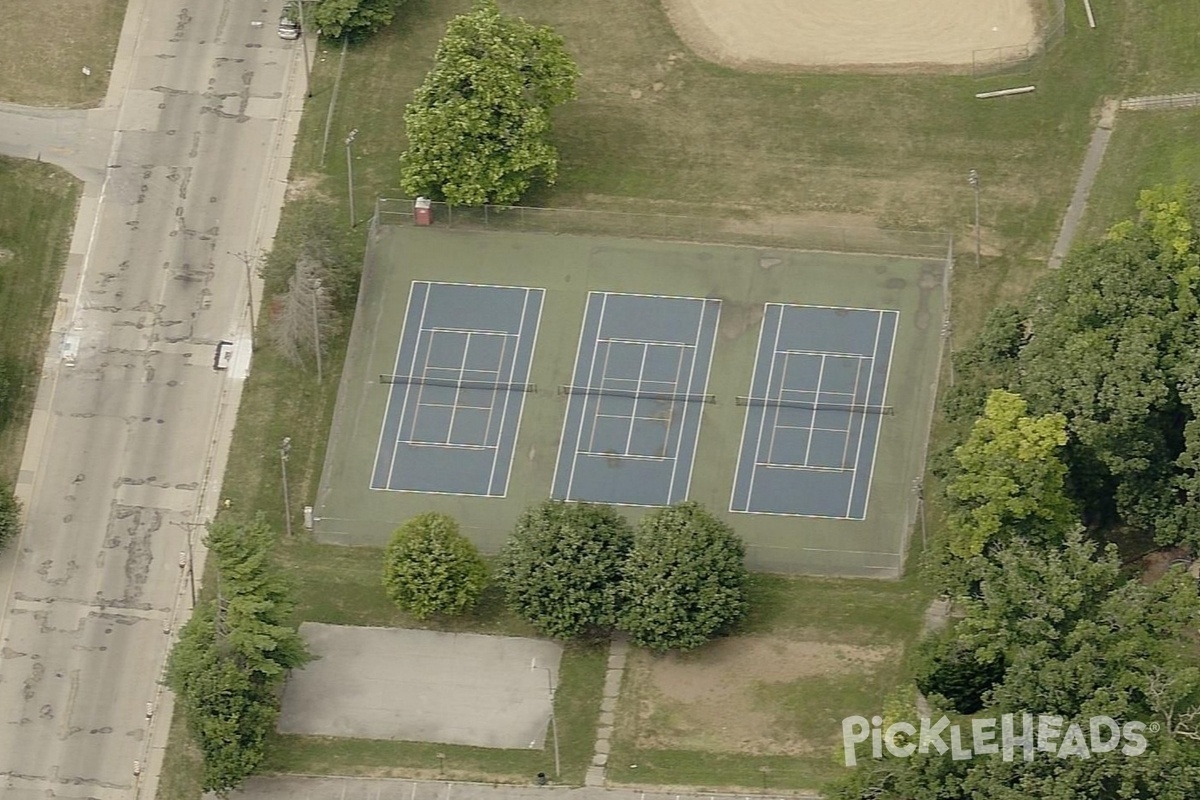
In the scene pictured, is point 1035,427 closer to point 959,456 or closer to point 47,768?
point 959,456

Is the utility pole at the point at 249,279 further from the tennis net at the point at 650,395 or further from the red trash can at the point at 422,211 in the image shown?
the tennis net at the point at 650,395

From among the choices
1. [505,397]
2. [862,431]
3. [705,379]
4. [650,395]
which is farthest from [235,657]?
[862,431]

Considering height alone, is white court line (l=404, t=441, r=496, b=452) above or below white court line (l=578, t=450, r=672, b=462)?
below

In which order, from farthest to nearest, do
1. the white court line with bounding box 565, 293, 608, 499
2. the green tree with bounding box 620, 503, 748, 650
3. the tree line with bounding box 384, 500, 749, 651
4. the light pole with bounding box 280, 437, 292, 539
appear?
1. the white court line with bounding box 565, 293, 608, 499
2. the light pole with bounding box 280, 437, 292, 539
3. the tree line with bounding box 384, 500, 749, 651
4. the green tree with bounding box 620, 503, 748, 650

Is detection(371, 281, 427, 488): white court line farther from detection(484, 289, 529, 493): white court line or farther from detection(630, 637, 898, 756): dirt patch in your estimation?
detection(630, 637, 898, 756): dirt patch

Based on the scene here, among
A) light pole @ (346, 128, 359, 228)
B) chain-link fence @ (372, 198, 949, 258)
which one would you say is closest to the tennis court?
chain-link fence @ (372, 198, 949, 258)

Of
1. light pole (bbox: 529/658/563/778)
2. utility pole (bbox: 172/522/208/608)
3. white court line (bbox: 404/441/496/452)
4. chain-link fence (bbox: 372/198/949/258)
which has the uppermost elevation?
chain-link fence (bbox: 372/198/949/258)
